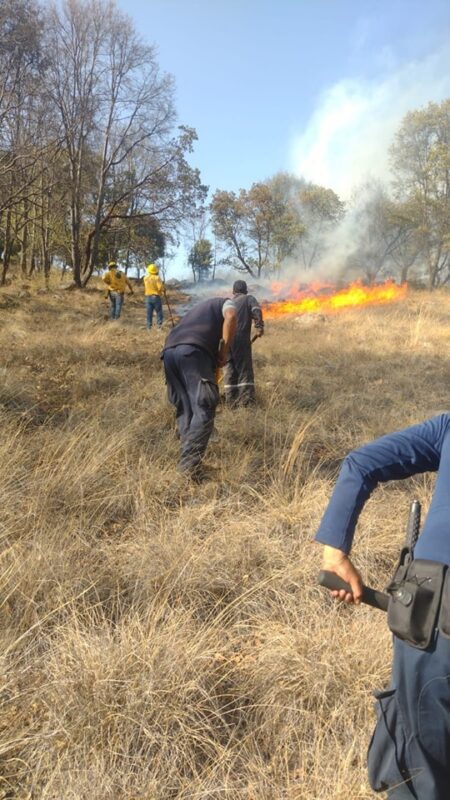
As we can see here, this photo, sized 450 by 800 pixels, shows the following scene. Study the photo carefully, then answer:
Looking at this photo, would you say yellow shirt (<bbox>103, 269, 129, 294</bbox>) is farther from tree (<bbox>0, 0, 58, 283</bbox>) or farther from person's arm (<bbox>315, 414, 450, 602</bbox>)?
person's arm (<bbox>315, 414, 450, 602</bbox>)

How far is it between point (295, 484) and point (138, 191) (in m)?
21.3

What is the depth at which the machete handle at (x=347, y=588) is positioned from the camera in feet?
4.69

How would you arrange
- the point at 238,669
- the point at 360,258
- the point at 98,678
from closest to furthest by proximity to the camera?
the point at 98,678, the point at 238,669, the point at 360,258

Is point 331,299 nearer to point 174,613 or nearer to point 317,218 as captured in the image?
point 317,218

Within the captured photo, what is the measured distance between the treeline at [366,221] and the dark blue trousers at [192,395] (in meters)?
23.2

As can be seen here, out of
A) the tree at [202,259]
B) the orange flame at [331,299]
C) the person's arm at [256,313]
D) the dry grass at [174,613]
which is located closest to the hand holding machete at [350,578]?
the dry grass at [174,613]

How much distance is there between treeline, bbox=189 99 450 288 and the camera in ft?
78.7

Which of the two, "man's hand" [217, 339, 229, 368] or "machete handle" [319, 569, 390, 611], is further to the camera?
"man's hand" [217, 339, 229, 368]

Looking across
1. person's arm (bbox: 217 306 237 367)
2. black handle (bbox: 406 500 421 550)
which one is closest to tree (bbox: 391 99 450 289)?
person's arm (bbox: 217 306 237 367)

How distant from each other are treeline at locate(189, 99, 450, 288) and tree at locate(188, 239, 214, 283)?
10.1 m

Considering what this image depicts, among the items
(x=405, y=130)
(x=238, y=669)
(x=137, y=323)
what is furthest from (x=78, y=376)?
(x=405, y=130)

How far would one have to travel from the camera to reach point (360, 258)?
28234 mm

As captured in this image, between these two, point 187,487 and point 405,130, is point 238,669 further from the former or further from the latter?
point 405,130

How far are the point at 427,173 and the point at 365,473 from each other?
84.6 feet
